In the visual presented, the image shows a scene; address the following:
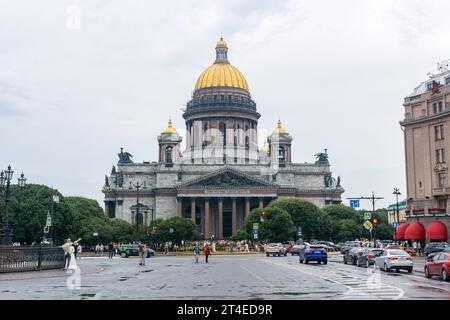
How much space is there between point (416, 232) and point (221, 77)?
269 feet

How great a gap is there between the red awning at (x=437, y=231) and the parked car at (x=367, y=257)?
18.6m

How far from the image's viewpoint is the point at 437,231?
5675 centimetres

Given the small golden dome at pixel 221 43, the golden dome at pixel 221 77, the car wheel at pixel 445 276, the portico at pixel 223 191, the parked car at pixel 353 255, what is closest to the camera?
the car wheel at pixel 445 276

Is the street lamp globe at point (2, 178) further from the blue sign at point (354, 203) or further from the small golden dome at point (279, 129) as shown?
the small golden dome at point (279, 129)

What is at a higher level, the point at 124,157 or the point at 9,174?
the point at 124,157

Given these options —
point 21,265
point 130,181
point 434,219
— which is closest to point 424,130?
point 434,219

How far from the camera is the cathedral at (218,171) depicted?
11756 cm

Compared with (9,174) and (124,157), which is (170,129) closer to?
(124,157)

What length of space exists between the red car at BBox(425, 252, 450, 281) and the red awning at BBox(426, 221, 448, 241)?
94.0 ft

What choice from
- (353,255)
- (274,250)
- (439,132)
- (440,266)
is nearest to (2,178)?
(353,255)

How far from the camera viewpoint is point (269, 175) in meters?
125

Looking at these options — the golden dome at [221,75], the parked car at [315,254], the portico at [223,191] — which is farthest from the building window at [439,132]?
the golden dome at [221,75]

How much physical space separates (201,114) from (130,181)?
2340 cm
